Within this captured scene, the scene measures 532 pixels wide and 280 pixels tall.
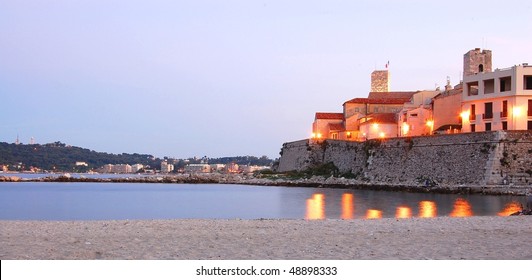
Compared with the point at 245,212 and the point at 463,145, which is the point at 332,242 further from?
the point at 463,145

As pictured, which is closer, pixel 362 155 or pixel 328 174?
pixel 362 155

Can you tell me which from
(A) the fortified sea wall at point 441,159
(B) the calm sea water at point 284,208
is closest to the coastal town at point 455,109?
(A) the fortified sea wall at point 441,159

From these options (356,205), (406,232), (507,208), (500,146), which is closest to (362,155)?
(500,146)

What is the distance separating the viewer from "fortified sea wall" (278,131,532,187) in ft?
115

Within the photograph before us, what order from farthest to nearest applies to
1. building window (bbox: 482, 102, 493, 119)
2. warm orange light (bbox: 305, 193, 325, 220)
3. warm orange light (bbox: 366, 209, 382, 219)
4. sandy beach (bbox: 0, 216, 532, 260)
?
building window (bbox: 482, 102, 493, 119) → warm orange light (bbox: 305, 193, 325, 220) → warm orange light (bbox: 366, 209, 382, 219) → sandy beach (bbox: 0, 216, 532, 260)

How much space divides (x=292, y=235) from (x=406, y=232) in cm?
246

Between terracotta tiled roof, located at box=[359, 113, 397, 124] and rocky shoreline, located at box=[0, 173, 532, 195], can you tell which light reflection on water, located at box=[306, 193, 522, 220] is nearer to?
rocky shoreline, located at box=[0, 173, 532, 195]

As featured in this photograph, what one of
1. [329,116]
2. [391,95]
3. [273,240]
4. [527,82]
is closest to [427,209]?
[527,82]

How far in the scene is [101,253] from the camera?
406 inches

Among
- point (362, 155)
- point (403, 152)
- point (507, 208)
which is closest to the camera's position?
point (507, 208)

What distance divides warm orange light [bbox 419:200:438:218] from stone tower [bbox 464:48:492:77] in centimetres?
1859

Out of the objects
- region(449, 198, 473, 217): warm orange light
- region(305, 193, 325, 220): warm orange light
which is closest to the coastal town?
region(449, 198, 473, 217): warm orange light

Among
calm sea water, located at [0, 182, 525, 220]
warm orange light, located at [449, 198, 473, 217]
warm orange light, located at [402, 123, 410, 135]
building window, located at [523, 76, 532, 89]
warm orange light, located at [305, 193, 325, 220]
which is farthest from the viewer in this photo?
warm orange light, located at [402, 123, 410, 135]

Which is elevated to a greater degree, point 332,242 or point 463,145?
point 463,145
